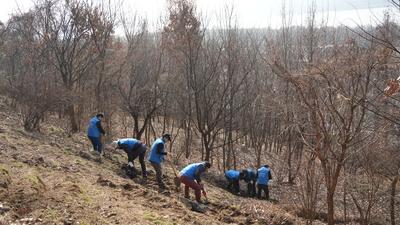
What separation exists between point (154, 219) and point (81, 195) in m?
1.63

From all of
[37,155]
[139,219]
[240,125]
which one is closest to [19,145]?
[37,155]

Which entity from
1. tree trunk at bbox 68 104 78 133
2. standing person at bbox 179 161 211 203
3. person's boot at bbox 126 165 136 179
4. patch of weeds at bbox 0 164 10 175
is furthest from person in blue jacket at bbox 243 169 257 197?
patch of weeds at bbox 0 164 10 175

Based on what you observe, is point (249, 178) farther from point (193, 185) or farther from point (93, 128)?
point (93, 128)

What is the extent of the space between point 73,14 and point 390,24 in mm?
16848

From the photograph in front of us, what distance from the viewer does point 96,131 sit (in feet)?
45.2

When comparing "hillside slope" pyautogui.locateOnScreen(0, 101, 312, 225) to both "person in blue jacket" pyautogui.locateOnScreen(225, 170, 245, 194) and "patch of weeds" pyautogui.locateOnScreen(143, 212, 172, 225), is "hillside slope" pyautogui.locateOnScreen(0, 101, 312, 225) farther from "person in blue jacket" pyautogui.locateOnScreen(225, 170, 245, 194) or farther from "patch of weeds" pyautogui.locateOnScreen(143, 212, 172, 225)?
"person in blue jacket" pyautogui.locateOnScreen(225, 170, 245, 194)

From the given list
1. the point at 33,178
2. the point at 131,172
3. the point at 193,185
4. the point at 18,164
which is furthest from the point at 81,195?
the point at 131,172

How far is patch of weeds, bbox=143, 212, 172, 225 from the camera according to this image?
7.79 metres

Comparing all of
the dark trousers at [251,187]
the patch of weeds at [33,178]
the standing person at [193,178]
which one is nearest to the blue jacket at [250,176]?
the dark trousers at [251,187]

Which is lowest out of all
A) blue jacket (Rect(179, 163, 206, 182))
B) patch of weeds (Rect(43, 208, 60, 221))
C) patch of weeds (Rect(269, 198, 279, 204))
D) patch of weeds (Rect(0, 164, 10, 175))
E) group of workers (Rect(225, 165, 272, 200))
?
patch of weeds (Rect(269, 198, 279, 204))

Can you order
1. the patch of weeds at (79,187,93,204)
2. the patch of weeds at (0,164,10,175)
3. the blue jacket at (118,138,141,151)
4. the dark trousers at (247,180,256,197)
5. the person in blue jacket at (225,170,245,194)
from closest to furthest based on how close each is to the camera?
the patch of weeds at (79,187,93,204) < the patch of weeds at (0,164,10,175) < the blue jacket at (118,138,141,151) < the person in blue jacket at (225,170,245,194) < the dark trousers at (247,180,256,197)

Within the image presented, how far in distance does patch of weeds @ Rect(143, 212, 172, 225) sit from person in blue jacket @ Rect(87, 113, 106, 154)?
6.02 meters

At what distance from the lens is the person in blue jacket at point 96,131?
13.7 meters

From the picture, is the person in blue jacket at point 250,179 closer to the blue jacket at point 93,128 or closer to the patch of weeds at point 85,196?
the blue jacket at point 93,128
